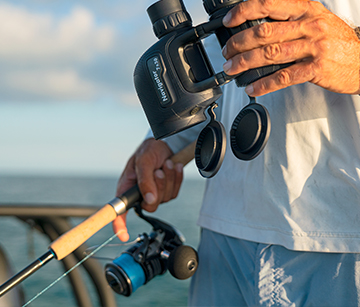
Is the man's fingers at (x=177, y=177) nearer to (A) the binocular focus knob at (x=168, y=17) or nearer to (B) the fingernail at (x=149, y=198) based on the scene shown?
(B) the fingernail at (x=149, y=198)

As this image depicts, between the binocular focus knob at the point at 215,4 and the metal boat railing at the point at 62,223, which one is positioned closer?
the binocular focus knob at the point at 215,4

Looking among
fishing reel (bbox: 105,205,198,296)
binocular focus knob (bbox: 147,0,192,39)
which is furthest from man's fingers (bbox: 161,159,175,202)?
binocular focus knob (bbox: 147,0,192,39)

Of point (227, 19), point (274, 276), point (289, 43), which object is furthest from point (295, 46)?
point (274, 276)

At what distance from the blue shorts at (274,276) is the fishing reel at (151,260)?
12 cm

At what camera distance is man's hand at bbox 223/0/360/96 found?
81cm

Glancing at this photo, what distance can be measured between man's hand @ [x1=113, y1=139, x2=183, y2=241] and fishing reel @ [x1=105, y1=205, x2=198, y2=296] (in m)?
0.07

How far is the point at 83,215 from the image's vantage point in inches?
72.8

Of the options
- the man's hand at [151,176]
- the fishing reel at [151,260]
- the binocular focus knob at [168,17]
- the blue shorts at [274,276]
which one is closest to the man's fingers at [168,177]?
the man's hand at [151,176]

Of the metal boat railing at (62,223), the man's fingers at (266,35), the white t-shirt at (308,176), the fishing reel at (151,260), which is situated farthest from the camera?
the metal boat railing at (62,223)

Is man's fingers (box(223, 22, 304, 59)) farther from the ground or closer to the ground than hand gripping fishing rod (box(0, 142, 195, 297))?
farther from the ground

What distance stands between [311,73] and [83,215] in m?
1.37

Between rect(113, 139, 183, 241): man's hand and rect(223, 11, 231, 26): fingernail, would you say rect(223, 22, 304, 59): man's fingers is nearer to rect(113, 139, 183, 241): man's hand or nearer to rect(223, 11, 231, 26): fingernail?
rect(223, 11, 231, 26): fingernail

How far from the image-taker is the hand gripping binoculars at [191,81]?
897 mm

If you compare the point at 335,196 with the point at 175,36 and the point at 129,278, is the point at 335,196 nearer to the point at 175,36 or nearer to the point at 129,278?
the point at 175,36
